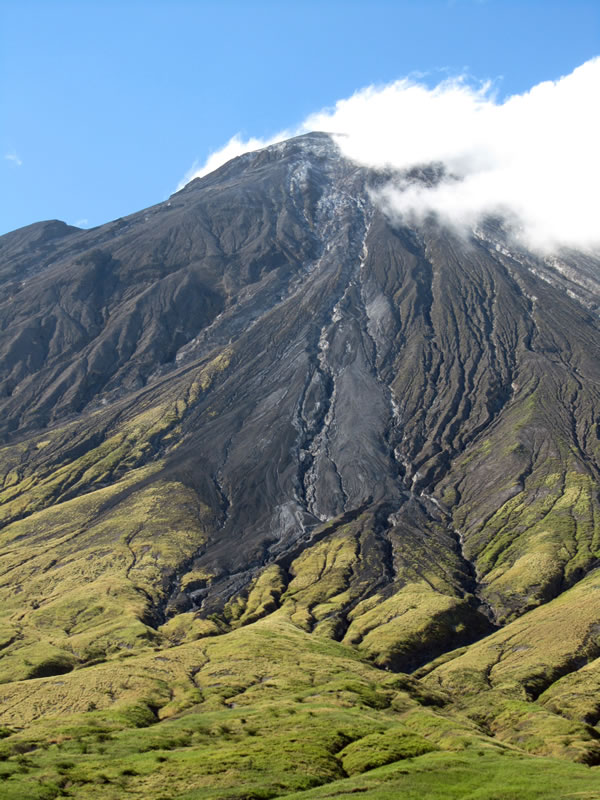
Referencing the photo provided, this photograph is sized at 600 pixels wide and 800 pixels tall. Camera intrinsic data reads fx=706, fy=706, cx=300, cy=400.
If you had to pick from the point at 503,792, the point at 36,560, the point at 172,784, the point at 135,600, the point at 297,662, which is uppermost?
the point at 36,560

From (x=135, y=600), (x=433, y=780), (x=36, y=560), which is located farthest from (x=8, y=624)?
(x=433, y=780)

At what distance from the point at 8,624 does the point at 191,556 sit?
5294 cm

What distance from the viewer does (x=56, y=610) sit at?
158 m

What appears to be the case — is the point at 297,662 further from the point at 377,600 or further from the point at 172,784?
the point at 172,784

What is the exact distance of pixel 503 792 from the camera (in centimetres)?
5672

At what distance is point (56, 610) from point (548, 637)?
10424cm

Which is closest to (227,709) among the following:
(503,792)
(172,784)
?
(172,784)

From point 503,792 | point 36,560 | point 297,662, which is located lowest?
point 503,792

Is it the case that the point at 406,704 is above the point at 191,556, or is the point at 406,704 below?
below

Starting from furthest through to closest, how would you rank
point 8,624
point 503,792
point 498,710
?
point 8,624 < point 498,710 < point 503,792

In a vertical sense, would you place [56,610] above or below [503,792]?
above

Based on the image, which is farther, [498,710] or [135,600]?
[135,600]

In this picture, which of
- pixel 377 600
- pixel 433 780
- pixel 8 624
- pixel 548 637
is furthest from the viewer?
pixel 377 600

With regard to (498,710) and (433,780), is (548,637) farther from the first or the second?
(433,780)
